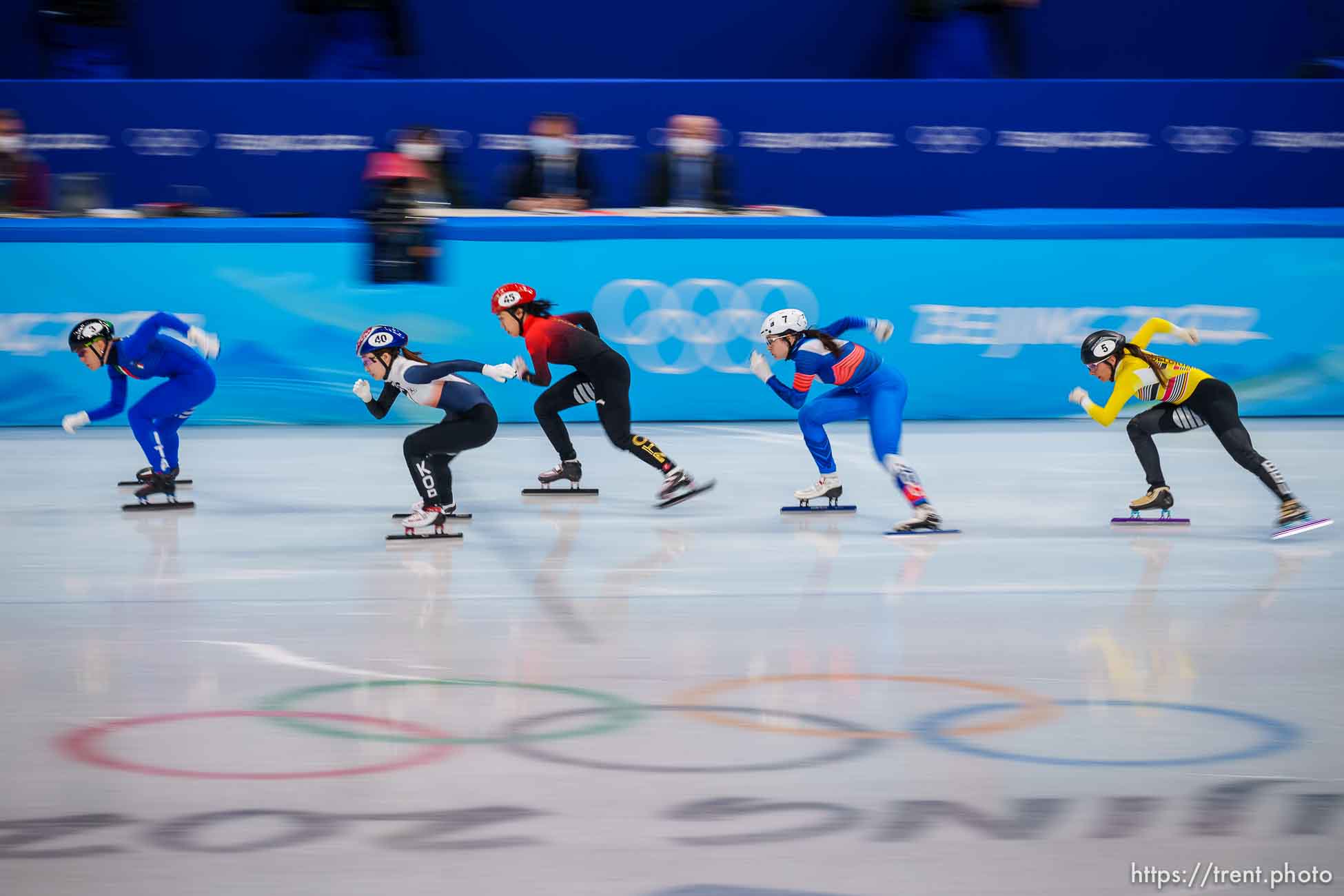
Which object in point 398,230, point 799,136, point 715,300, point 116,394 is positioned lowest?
point 116,394

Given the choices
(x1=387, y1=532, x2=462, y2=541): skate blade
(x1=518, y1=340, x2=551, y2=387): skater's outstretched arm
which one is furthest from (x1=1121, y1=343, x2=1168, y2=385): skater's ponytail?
(x1=387, y1=532, x2=462, y2=541): skate blade

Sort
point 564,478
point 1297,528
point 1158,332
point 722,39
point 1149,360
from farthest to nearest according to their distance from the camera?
point 722,39 < point 564,478 < point 1158,332 < point 1149,360 < point 1297,528

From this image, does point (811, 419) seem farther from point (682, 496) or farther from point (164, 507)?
point (164, 507)

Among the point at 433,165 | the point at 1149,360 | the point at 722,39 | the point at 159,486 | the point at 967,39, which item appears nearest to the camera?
the point at 1149,360

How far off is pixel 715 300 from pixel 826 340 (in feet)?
17.0

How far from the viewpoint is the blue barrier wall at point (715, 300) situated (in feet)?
49.0

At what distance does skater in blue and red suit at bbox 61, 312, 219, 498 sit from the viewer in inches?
423

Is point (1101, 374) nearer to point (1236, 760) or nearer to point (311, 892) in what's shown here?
point (1236, 760)

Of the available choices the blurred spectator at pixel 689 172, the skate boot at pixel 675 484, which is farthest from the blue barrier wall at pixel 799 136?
the skate boot at pixel 675 484

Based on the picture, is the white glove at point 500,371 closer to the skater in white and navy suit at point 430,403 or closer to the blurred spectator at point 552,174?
the skater in white and navy suit at point 430,403

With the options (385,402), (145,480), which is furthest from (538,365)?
(145,480)

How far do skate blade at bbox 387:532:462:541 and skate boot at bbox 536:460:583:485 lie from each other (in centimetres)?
189

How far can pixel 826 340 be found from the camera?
1029cm

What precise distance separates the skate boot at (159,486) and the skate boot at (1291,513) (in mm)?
7189
